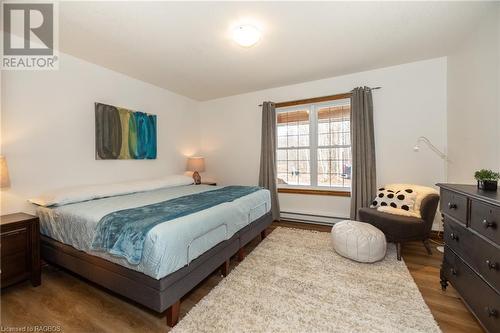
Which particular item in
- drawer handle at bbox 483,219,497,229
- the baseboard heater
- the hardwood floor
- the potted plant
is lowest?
the hardwood floor

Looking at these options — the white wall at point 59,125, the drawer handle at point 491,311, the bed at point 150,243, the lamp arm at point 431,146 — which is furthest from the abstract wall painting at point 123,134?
the lamp arm at point 431,146

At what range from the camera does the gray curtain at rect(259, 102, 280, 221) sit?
13.2 ft

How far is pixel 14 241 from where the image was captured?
1.86 metres

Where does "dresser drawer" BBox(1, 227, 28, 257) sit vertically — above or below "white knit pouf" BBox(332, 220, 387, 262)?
above

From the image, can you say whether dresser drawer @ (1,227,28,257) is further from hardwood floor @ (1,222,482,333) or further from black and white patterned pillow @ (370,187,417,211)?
black and white patterned pillow @ (370,187,417,211)

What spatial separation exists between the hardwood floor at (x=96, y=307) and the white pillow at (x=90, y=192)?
0.78m

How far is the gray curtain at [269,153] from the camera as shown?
13.2 feet

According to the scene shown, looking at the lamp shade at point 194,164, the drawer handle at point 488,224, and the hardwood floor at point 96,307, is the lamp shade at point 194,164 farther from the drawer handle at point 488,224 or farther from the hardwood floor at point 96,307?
the drawer handle at point 488,224

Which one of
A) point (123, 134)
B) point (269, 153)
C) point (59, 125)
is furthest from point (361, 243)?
point (59, 125)

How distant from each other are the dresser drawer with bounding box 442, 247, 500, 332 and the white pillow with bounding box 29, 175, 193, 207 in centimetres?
337

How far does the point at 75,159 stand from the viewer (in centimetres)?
275

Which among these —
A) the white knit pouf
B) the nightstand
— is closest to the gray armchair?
the white knit pouf

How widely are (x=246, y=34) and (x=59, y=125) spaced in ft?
8.18

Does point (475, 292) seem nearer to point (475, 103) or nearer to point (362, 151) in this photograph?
point (475, 103)
